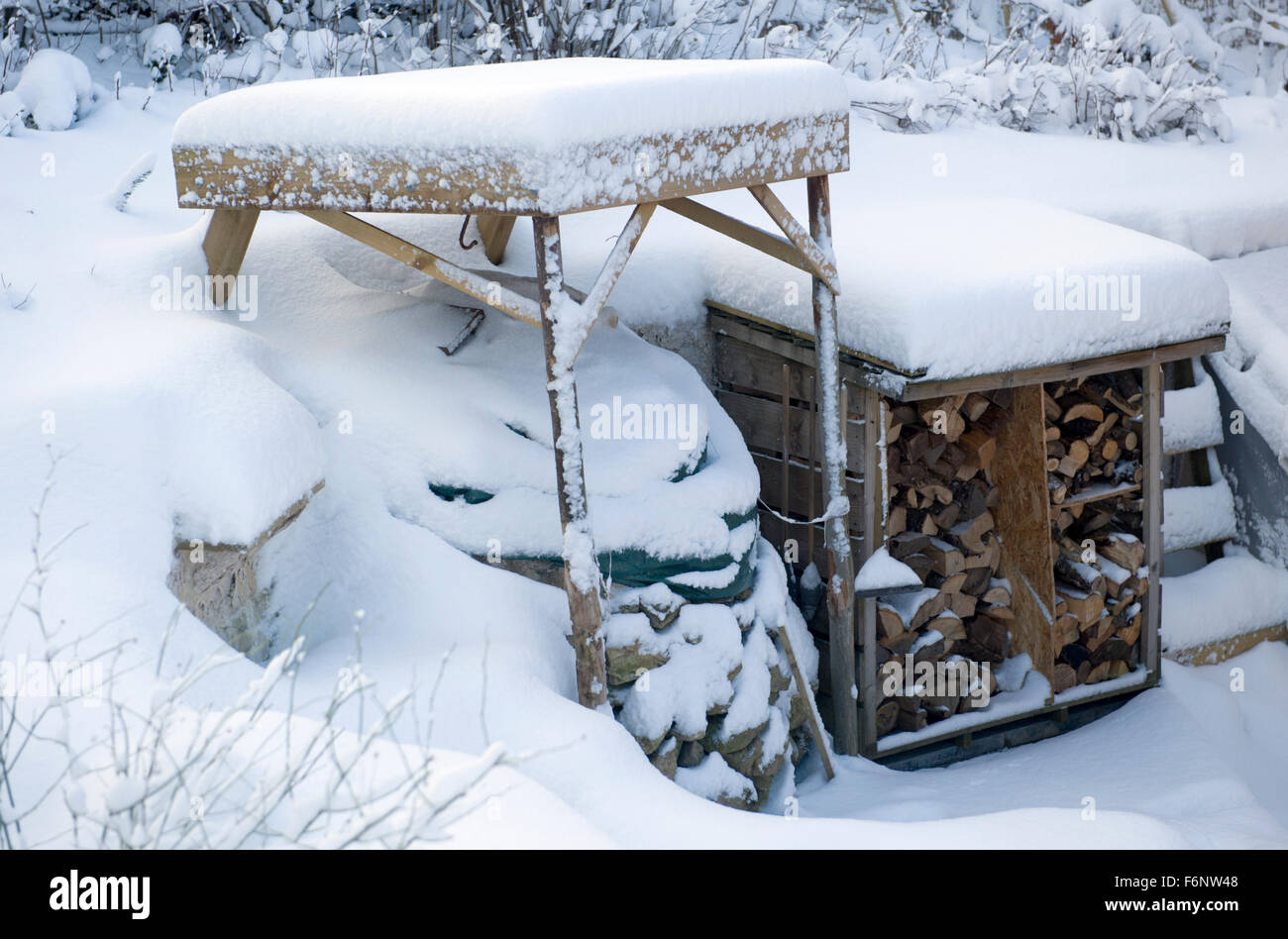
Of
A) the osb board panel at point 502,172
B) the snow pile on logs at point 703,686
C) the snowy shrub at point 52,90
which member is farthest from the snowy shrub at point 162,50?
the snow pile on logs at point 703,686

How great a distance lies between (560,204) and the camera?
3342 mm

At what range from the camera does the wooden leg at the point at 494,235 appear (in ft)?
16.8

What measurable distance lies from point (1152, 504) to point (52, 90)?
5.53 meters

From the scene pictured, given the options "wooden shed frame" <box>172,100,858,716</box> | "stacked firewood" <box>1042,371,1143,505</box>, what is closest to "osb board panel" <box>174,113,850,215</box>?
"wooden shed frame" <box>172,100,858,716</box>

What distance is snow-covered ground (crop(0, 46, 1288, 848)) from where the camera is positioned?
2.96 metres

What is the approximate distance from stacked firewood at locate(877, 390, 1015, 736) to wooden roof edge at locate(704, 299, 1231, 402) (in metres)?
0.39

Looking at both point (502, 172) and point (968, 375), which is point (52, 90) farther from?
point (968, 375)

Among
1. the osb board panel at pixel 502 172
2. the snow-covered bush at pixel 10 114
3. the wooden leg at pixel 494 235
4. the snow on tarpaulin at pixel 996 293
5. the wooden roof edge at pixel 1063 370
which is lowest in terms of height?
the wooden roof edge at pixel 1063 370

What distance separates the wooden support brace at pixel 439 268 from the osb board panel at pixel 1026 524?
7.99ft

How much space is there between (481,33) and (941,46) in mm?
4094

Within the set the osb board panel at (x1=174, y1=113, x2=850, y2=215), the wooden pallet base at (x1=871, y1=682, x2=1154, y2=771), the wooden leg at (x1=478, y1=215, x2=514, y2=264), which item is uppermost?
the osb board panel at (x1=174, y1=113, x2=850, y2=215)

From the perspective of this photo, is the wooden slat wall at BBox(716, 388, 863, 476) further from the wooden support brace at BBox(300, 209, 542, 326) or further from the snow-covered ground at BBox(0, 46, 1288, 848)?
the wooden support brace at BBox(300, 209, 542, 326)

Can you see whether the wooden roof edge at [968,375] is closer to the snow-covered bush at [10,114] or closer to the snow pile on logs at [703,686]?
the snow pile on logs at [703,686]

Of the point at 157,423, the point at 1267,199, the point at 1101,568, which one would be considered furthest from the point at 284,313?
the point at 1267,199
